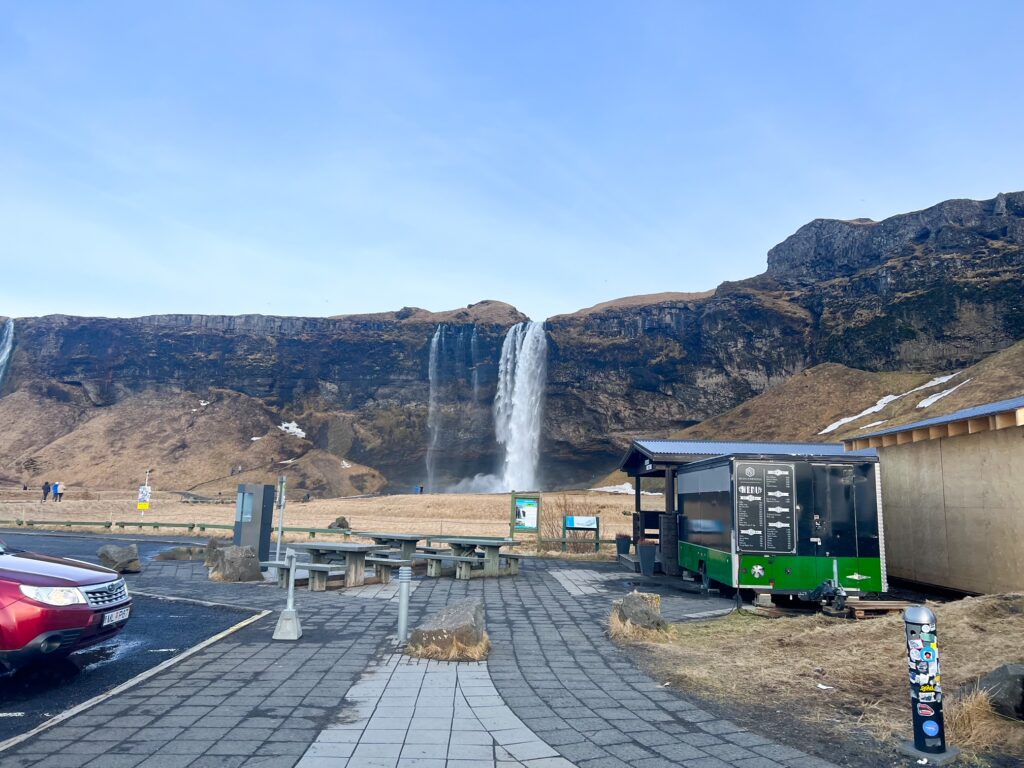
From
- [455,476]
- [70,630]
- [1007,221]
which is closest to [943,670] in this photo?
[70,630]

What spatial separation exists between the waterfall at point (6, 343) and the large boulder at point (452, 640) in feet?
324

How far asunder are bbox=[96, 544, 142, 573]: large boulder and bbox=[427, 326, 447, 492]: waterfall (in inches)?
2424

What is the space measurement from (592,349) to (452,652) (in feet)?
234

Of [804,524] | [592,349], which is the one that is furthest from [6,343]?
[804,524]

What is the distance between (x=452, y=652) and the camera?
24.9 ft

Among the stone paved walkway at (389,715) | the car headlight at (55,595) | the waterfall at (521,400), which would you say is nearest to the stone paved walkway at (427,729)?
the stone paved walkway at (389,715)

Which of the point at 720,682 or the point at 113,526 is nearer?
the point at 720,682

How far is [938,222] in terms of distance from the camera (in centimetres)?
7569

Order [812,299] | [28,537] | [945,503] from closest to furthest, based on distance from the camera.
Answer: [945,503] < [28,537] < [812,299]

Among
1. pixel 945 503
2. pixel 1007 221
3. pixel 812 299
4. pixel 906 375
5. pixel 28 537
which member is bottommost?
pixel 28 537

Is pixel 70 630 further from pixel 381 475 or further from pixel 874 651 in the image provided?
pixel 381 475

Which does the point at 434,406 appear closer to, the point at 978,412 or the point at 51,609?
the point at 978,412

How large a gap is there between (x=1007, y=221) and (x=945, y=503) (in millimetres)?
75888

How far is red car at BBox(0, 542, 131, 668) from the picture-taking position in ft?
20.1
